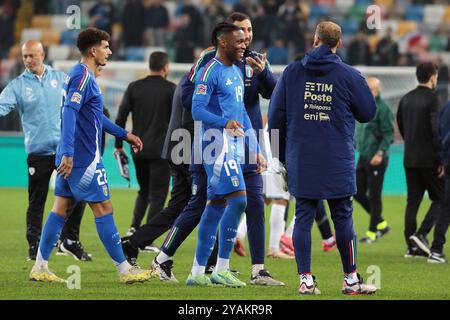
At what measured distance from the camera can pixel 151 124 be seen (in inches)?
557

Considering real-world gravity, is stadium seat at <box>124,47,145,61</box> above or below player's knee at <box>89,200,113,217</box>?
above

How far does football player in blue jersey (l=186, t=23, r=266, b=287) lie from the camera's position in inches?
370

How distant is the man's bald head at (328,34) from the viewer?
912 centimetres

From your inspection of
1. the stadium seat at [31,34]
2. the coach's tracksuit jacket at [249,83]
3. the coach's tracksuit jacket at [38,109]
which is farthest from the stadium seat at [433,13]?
the coach's tracksuit jacket at [249,83]

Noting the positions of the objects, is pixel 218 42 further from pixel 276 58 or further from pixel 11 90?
pixel 276 58

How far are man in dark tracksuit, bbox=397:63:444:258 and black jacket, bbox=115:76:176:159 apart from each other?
2.89 meters

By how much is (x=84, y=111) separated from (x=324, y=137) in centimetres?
203

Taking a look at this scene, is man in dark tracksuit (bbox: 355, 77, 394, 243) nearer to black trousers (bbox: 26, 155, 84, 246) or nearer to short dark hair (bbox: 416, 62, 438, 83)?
short dark hair (bbox: 416, 62, 438, 83)

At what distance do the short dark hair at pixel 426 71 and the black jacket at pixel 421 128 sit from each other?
0.12m

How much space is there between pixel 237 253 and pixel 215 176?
3894 millimetres

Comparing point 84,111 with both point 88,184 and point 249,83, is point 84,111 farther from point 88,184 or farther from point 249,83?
point 249,83

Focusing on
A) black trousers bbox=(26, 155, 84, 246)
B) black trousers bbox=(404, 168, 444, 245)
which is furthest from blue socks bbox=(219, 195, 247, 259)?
black trousers bbox=(404, 168, 444, 245)

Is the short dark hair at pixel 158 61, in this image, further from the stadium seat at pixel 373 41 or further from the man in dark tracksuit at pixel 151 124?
the stadium seat at pixel 373 41

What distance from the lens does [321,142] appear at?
912 cm
